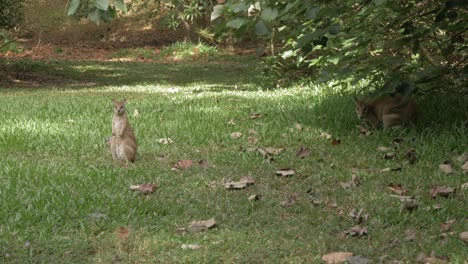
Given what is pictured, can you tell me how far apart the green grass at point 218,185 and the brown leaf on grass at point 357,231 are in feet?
0.19

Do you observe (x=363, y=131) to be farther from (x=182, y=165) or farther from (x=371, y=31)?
(x=182, y=165)

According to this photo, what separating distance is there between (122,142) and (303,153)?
1828 mm

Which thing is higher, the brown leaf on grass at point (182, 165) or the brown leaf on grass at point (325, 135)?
the brown leaf on grass at point (182, 165)

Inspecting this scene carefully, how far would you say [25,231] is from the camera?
4855 millimetres

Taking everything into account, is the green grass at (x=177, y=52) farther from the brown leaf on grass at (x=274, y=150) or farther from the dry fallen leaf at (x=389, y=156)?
the dry fallen leaf at (x=389, y=156)

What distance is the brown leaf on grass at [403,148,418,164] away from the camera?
6828 mm

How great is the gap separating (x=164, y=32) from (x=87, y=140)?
23055mm

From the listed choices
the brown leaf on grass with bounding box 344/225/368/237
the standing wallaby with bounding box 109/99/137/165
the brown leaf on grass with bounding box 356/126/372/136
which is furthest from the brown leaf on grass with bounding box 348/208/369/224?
the brown leaf on grass with bounding box 356/126/372/136

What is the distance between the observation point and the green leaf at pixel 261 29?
12.7ft

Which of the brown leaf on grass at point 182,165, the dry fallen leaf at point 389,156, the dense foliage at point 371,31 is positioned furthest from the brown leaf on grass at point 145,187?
the dry fallen leaf at point 389,156

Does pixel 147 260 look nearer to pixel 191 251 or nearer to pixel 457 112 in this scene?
pixel 191 251

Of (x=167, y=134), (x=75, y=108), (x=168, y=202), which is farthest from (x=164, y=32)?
(x=168, y=202)

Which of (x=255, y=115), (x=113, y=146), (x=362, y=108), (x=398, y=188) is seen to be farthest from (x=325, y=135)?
(x=113, y=146)

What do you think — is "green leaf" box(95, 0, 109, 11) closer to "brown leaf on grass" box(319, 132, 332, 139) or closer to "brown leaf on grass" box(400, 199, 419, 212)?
"brown leaf on grass" box(400, 199, 419, 212)
